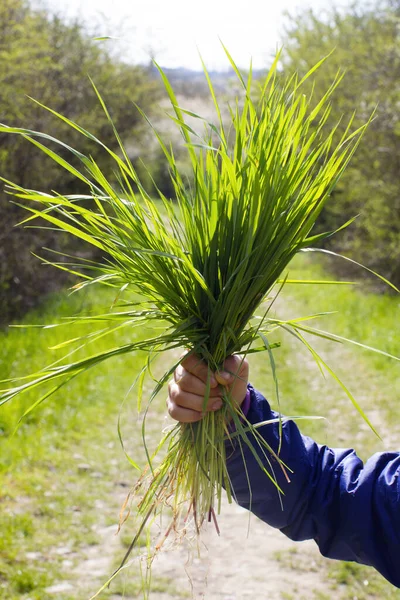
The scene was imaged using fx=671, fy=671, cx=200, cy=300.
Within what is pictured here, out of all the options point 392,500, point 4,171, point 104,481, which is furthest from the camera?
point 4,171

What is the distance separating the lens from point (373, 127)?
1108 centimetres

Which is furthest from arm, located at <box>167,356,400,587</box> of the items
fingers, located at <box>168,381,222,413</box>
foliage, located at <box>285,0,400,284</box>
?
foliage, located at <box>285,0,400,284</box>

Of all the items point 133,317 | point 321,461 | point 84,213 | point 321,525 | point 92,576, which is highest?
point 84,213

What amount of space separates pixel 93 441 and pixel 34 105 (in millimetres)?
5338

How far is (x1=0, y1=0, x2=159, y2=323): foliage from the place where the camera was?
26.5 ft

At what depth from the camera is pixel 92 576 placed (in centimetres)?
366

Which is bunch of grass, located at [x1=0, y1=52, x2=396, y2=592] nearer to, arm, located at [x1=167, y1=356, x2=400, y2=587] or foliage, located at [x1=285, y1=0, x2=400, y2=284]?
arm, located at [x1=167, y1=356, x2=400, y2=587]

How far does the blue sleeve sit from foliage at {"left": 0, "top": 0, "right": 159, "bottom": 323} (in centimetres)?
700

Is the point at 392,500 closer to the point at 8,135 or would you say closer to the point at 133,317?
the point at 133,317

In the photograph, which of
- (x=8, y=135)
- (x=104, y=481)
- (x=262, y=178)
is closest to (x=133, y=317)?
(x=262, y=178)

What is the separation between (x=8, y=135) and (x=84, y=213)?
7.41m

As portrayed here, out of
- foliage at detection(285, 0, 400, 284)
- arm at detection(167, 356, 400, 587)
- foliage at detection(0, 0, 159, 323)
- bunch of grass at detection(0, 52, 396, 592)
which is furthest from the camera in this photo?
foliage at detection(285, 0, 400, 284)

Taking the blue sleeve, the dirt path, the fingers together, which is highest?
the fingers

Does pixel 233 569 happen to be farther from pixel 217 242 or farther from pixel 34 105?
pixel 34 105
